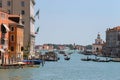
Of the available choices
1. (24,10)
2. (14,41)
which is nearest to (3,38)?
(14,41)

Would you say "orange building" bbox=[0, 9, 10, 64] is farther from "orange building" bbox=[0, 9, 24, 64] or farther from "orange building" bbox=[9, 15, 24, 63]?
"orange building" bbox=[9, 15, 24, 63]

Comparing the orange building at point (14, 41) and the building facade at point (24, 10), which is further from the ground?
the building facade at point (24, 10)

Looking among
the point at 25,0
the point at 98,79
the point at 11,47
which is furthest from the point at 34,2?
the point at 98,79

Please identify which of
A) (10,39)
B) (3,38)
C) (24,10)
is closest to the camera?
(3,38)

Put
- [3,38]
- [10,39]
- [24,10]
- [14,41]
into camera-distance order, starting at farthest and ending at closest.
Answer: [24,10]
[14,41]
[10,39]
[3,38]

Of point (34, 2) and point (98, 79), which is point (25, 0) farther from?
point (98, 79)

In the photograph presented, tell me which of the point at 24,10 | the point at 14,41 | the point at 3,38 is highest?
the point at 24,10

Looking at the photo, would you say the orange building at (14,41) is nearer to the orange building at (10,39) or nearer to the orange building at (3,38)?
the orange building at (10,39)

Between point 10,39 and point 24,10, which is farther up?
point 24,10

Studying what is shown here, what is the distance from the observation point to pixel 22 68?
7656cm

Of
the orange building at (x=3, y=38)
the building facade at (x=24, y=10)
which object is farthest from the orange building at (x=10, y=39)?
the building facade at (x=24, y=10)

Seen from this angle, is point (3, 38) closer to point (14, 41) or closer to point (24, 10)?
point (14, 41)

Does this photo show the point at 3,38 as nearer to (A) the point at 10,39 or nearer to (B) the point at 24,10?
(A) the point at 10,39

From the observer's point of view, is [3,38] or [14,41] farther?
[14,41]
